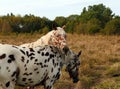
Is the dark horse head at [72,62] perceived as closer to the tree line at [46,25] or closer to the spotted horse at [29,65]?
the spotted horse at [29,65]

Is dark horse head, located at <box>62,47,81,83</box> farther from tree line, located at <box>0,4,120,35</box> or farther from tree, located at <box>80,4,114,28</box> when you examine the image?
tree, located at <box>80,4,114,28</box>

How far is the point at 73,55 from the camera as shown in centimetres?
909

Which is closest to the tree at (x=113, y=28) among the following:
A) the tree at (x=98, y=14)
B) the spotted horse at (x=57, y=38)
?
the tree at (x=98, y=14)

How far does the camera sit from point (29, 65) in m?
7.52

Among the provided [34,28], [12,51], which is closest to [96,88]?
[12,51]

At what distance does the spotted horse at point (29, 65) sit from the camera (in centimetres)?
713

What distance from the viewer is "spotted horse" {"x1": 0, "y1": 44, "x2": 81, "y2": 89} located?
7133 millimetres

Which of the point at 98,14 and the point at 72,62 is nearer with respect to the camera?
the point at 72,62

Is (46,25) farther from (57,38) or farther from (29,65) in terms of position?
(29,65)

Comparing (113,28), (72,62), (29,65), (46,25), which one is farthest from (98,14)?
(29,65)

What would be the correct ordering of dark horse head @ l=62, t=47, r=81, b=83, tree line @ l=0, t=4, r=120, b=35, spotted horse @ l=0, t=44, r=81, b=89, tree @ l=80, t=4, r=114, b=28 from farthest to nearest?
1. tree @ l=80, t=4, r=114, b=28
2. tree line @ l=0, t=4, r=120, b=35
3. dark horse head @ l=62, t=47, r=81, b=83
4. spotted horse @ l=0, t=44, r=81, b=89

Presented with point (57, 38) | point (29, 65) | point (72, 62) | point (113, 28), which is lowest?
point (113, 28)

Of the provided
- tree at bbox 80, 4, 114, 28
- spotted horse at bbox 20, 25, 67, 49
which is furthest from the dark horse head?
tree at bbox 80, 4, 114, 28

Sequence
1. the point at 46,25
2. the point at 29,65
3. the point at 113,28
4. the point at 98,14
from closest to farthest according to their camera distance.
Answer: the point at 29,65 → the point at 46,25 → the point at 113,28 → the point at 98,14
